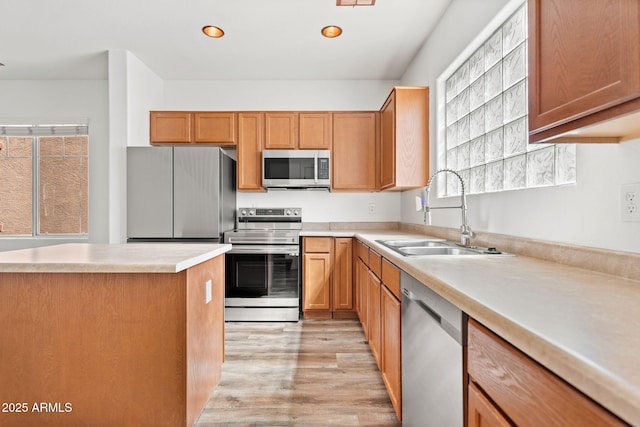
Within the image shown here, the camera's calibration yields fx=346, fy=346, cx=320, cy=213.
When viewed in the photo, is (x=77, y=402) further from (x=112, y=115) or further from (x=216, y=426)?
(x=112, y=115)

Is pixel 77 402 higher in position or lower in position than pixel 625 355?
lower

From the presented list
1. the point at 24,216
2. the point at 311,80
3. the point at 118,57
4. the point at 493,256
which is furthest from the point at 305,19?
the point at 24,216

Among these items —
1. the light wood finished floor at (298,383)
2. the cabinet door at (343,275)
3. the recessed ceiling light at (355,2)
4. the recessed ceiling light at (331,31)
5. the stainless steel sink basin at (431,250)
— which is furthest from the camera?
the cabinet door at (343,275)

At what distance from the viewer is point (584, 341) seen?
23.0 inches

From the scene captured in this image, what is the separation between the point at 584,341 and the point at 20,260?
196cm

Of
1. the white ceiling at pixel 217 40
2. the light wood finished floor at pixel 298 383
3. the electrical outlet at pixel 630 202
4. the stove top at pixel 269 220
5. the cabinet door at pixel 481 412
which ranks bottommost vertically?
the light wood finished floor at pixel 298 383

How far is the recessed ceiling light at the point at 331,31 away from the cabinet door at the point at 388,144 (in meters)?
0.69

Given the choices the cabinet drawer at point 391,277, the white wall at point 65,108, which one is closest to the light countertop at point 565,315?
the cabinet drawer at point 391,277

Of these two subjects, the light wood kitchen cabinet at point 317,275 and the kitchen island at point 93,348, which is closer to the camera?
the kitchen island at point 93,348

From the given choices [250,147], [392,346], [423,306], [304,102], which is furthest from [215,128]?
[423,306]

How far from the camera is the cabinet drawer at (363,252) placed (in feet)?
8.87

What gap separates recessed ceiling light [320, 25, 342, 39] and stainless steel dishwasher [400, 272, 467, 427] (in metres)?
2.28

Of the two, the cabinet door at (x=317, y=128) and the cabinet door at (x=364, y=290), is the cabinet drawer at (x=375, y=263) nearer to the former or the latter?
the cabinet door at (x=364, y=290)

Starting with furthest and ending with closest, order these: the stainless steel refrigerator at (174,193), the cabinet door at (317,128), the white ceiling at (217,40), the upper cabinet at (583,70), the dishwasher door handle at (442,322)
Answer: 1. the cabinet door at (317,128)
2. the stainless steel refrigerator at (174,193)
3. the white ceiling at (217,40)
4. the dishwasher door handle at (442,322)
5. the upper cabinet at (583,70)
